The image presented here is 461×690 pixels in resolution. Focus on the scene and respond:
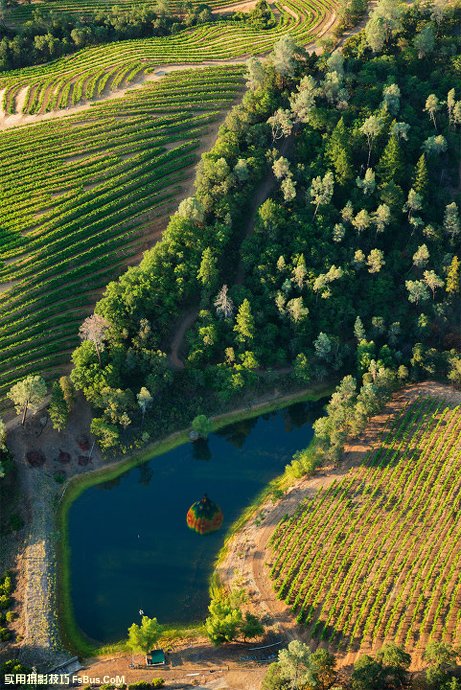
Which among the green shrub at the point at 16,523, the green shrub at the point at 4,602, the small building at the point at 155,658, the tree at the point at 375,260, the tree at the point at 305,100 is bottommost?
the small building at the point at 155,658

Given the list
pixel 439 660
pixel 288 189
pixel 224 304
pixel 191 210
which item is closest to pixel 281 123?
pixel 288 189

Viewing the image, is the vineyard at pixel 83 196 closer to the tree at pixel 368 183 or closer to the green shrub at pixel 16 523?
the green shrub at pixel 16 523

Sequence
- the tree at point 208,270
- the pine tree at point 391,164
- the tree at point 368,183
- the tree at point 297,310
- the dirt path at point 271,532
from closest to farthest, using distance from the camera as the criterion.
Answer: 1. the dirt path at point 271,532
2. the tree at point 297,310
3. the tree at point 208,270
4. the tree at point 368,183
5. the pine tree at point 391,164

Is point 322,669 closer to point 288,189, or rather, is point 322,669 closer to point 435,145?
point 288,189

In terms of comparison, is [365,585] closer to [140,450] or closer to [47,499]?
[140,450]

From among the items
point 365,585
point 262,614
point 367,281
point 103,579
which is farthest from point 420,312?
point 103,579

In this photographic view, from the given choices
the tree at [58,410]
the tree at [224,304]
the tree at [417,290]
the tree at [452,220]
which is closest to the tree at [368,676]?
the tree at [58,410]

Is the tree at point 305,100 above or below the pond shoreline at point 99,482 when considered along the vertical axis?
above
